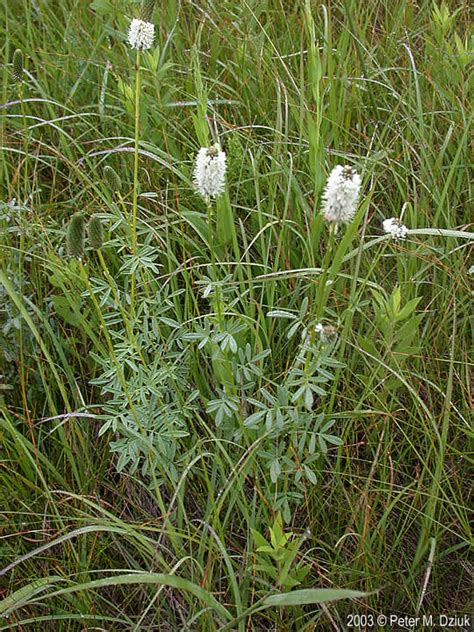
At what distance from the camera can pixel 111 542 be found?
5.70 ft

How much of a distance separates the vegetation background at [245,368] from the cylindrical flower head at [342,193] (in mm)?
64

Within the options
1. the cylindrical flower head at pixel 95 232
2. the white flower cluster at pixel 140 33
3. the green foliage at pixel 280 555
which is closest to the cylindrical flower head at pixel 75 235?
the cylindrical flower head at pixel 95 232

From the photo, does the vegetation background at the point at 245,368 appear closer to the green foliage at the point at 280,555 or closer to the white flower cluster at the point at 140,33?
the green foliage at the point at 280,555

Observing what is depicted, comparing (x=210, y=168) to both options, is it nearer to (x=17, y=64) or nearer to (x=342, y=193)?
(x=342, y=193)

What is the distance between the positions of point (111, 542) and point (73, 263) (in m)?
0.72

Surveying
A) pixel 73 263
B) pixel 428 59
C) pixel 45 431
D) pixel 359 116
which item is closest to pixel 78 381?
pixel 45 431

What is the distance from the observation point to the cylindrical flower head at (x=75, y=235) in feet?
5.14

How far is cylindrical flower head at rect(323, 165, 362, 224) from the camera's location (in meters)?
1.39

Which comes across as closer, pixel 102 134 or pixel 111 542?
pixel 111 542

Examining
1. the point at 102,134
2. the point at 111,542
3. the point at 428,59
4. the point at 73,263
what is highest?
the point at 428,59

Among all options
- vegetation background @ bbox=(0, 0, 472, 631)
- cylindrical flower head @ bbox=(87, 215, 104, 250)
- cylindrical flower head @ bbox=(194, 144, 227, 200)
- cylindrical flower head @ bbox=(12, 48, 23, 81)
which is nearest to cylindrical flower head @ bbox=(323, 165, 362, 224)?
vegetation background @ bbox=(0, 0, 472, 631)

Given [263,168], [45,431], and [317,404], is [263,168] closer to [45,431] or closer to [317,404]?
[317,404]

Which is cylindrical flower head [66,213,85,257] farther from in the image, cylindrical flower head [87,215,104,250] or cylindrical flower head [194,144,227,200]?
cylindrical flower head [194,144,227,200]

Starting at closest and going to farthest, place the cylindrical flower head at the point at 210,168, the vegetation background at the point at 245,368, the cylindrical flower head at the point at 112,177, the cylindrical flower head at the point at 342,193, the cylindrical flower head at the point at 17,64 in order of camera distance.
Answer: the cylindrical flower head at the point at 342,193
the cylindrical flower head at the point at 210,168
the vegetation background at the point at 245,368
the cylindrical flower head at the point at 112,177
the cylindrical flower head at the point at 17,64
